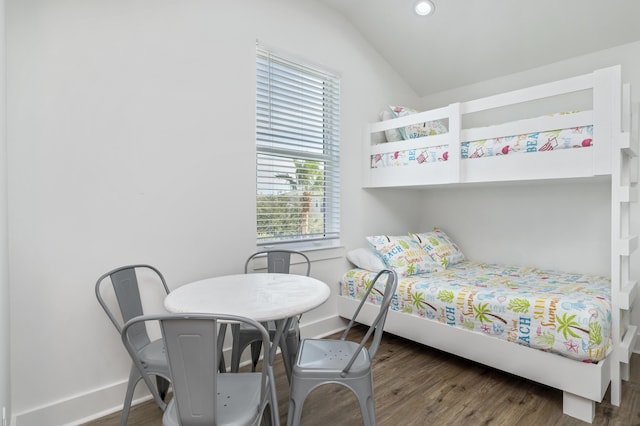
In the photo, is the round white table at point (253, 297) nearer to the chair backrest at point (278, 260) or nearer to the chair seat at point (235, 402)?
the chair seat at point (235, 402)

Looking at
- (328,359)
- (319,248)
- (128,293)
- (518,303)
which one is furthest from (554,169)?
(128,293)

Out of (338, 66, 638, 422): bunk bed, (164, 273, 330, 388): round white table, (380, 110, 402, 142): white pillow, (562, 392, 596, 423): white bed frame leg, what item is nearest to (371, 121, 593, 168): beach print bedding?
(338, 66, 638, 422): bunk bed

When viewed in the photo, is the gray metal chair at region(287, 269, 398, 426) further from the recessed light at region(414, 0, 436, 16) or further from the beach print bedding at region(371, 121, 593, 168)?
the recessed light at region(414, 0, 436, 16)

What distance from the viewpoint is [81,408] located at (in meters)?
1.71

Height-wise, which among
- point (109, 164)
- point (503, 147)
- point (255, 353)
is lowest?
point (255, 353)

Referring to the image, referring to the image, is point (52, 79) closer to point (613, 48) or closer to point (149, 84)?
point (149, 84)

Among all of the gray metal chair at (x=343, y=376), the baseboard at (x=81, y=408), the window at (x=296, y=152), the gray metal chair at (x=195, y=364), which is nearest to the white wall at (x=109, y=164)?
the baseboard at (x=81, y=408)

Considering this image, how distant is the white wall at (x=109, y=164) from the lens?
62.2 inches

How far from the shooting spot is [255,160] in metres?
2.37

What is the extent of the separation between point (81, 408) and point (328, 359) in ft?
4.24

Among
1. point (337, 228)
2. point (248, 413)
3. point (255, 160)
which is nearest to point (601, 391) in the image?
point (248, 413)

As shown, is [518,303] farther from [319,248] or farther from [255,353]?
[255,353]

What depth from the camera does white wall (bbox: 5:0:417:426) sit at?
1580 millimetres

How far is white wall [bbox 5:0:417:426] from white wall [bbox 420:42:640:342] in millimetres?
2174
